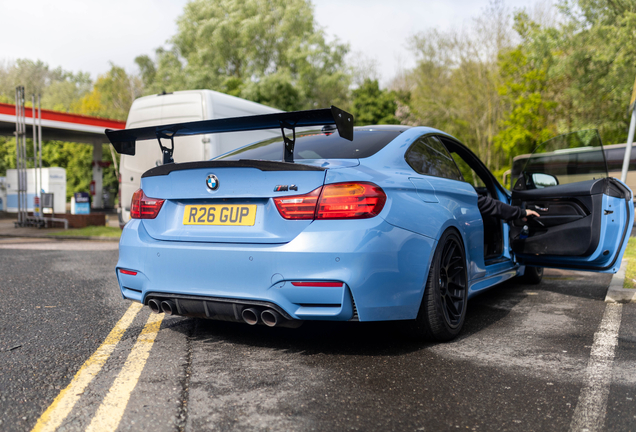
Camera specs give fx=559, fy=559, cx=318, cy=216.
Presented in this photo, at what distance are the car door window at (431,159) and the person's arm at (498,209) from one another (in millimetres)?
287

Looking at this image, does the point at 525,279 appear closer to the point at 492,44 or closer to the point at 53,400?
the point at 53,400

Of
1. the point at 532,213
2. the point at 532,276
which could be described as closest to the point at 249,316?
the point at 532,213

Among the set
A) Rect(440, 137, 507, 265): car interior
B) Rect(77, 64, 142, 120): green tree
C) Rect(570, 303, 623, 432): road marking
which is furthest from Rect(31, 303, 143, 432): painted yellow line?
Rect(77, 64, 142, 120): green tree

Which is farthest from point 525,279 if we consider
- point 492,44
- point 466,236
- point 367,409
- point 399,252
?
point 492,44

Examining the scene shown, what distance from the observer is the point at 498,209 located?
462 cm

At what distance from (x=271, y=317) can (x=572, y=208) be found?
309cm

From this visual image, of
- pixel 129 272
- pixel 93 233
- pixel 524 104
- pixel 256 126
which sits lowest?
pixel 93 233

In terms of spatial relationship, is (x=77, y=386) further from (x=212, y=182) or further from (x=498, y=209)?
(x=498, y=209)

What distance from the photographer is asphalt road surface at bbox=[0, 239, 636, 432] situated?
2373mm

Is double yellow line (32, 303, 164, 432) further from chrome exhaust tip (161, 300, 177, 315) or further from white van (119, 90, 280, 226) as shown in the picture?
white van (119, 90, 280, 226)

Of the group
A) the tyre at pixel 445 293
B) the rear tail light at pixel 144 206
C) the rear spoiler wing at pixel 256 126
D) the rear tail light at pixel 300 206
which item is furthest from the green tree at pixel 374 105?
the rear tail light at pixel 300 206

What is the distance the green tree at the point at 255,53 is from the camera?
3612 centimetres

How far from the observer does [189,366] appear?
3.07 meters

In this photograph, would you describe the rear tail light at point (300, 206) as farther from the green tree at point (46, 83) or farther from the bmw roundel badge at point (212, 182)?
the green tree at point (46, 83)
